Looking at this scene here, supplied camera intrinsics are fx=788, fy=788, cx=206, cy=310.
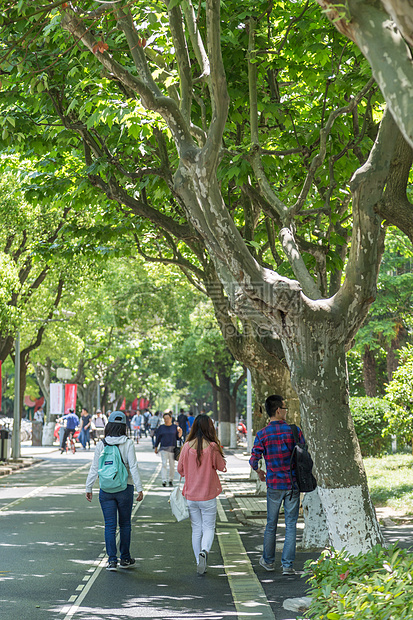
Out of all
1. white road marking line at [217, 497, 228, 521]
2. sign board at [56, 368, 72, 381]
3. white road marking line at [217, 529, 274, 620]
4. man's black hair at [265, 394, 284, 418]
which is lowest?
white road marking line at [217, 497, 228, 521]

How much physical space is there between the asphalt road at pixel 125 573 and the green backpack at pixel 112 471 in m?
0.94

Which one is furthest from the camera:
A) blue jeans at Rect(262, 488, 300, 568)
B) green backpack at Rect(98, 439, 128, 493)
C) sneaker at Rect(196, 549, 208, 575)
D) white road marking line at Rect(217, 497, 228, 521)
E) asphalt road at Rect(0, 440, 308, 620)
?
white road marking line at Rect(217, 497, 228, 521)

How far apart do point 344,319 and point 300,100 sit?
660cm

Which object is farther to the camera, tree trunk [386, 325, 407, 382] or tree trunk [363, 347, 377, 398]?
tree trunk [363, 347, 377, 398]

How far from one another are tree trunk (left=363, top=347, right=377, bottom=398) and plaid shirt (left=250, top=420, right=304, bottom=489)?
23606mm

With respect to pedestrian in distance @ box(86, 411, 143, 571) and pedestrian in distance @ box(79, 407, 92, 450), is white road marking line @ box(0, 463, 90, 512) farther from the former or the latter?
pedestrian in distance @ box(79, 407, 92, 450)

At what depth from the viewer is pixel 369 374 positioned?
32.3m

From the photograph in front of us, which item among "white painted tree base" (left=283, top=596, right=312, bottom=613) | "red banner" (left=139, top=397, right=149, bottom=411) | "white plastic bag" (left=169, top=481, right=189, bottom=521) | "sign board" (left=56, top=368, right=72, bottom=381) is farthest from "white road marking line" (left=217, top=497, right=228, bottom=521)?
"red banner" (left=139, top=397, right=149, bottom=411)

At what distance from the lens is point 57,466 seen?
26.8 metres

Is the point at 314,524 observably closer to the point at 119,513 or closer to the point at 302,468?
the point at 302,468

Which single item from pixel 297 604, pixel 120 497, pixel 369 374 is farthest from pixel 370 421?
pixel 297 604

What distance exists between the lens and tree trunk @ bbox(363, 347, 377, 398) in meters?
32.0

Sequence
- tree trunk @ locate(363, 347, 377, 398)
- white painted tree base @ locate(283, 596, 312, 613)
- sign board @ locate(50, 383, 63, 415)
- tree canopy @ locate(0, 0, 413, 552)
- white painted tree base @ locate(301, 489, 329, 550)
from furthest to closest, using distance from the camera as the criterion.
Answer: sign board @ locate(50, 383, 63, 415) → tree trunk @ locate(363, 347, 377, 398) → white painted tree base @ locate(301, 489, 329, 550) → tree canopy @ locate(0, 0, 413, 552) → white painted tree base @ locate(283, 596, 312, 613)

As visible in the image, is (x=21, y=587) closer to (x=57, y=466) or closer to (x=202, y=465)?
(x=202, y=465)
